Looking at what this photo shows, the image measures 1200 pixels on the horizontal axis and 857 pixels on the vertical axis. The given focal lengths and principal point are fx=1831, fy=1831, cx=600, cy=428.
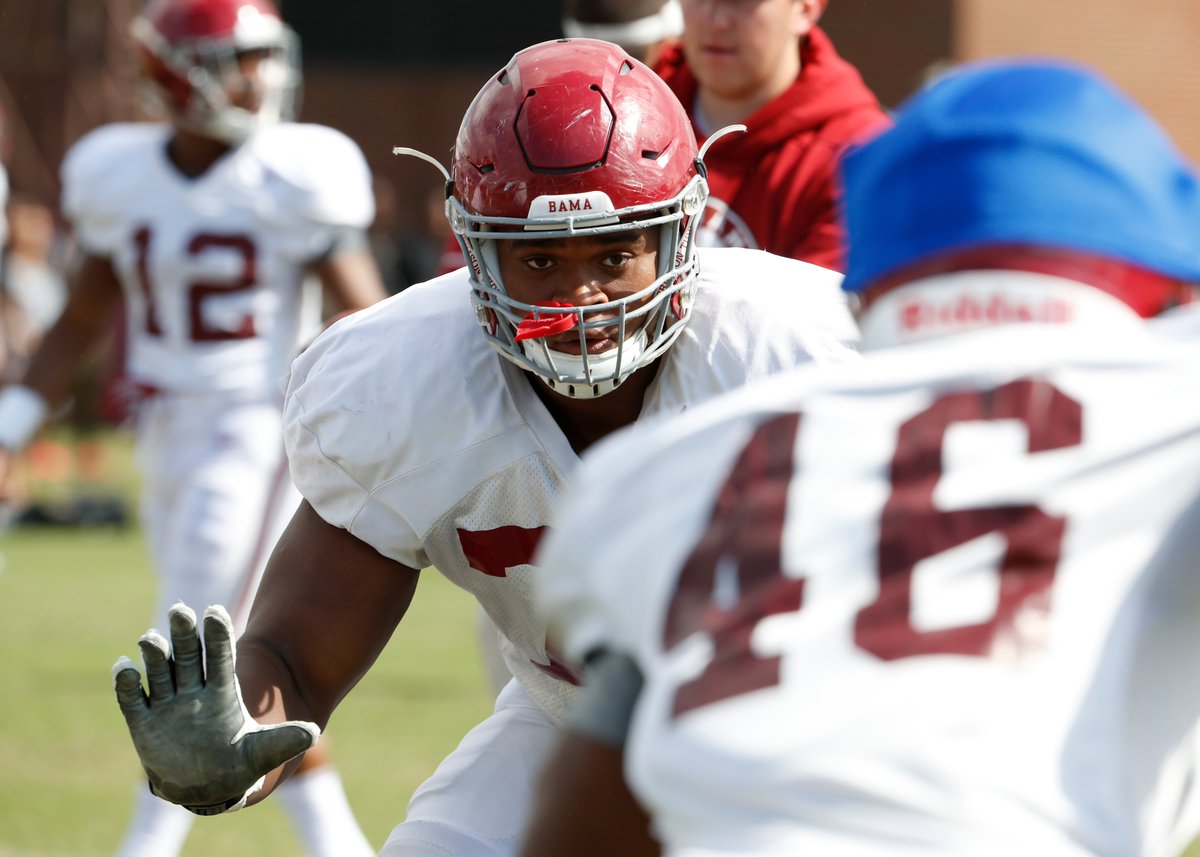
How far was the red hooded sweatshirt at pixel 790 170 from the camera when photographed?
3.82 meters

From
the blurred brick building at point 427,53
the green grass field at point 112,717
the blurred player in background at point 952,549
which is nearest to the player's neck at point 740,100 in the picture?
the green grass field at point 112,717

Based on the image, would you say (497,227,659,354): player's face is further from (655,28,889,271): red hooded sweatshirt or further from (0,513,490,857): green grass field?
(0,513,490,857): green grass field

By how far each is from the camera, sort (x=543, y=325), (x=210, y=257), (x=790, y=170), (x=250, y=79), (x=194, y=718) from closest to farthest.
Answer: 1. (x=194, y=718)
2. (x=543, y=325)
3. (x=790, y=170)
4. (x=210, y=257)
5. (x=250, y=79)

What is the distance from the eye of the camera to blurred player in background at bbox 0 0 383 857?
5.14 metres

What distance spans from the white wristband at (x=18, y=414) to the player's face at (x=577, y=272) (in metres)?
2.69

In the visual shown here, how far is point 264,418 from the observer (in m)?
5.19

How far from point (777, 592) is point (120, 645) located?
244 inches

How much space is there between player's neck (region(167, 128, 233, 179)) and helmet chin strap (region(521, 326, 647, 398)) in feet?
10.4

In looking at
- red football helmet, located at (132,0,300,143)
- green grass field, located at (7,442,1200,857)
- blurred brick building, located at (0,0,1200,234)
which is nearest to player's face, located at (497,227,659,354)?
green grass field, located at (7,442,1200,857)

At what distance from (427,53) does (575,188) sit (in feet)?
47.6

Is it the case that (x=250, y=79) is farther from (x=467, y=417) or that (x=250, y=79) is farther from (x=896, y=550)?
(x=896, y=550)

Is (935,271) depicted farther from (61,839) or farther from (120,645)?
(120,645)

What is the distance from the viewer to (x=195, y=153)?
5.43 meters

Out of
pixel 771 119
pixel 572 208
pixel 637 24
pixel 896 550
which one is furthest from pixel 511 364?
pixel 637 24
